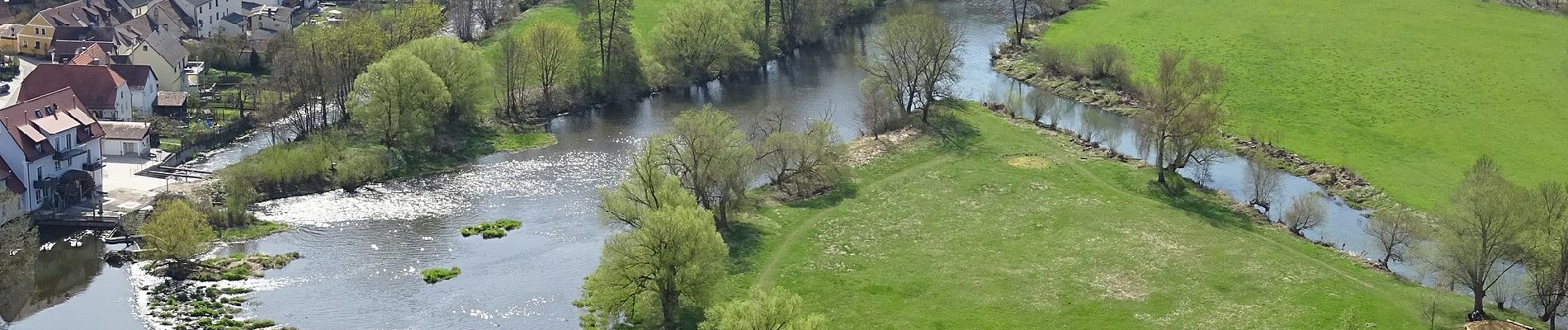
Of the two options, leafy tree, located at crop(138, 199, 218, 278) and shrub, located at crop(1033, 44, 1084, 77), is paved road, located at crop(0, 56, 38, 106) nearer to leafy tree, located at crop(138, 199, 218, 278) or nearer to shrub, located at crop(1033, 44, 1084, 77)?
leafy tree, located at crop(138, 199, 218, 278)

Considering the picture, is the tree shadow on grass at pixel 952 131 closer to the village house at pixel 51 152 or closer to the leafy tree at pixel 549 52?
the leafy tree at pixel 549 52

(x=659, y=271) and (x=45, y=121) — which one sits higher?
(x=45, y=121)

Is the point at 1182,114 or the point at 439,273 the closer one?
the point at 439,273

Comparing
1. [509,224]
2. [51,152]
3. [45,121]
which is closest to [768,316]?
[509,224]

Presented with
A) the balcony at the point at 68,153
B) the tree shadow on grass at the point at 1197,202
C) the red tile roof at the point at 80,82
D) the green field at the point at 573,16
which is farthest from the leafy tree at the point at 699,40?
the balcony at the point at 68,153

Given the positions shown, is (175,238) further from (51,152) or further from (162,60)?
(162,60)

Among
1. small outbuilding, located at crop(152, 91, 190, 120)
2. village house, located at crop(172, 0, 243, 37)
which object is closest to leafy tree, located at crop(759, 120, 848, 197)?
small outbuilding, located at crop(152, 91, 190, 120)

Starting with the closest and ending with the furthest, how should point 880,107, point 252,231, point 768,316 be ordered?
1. point 768,316
2. point 252,231
3. point 880,107
